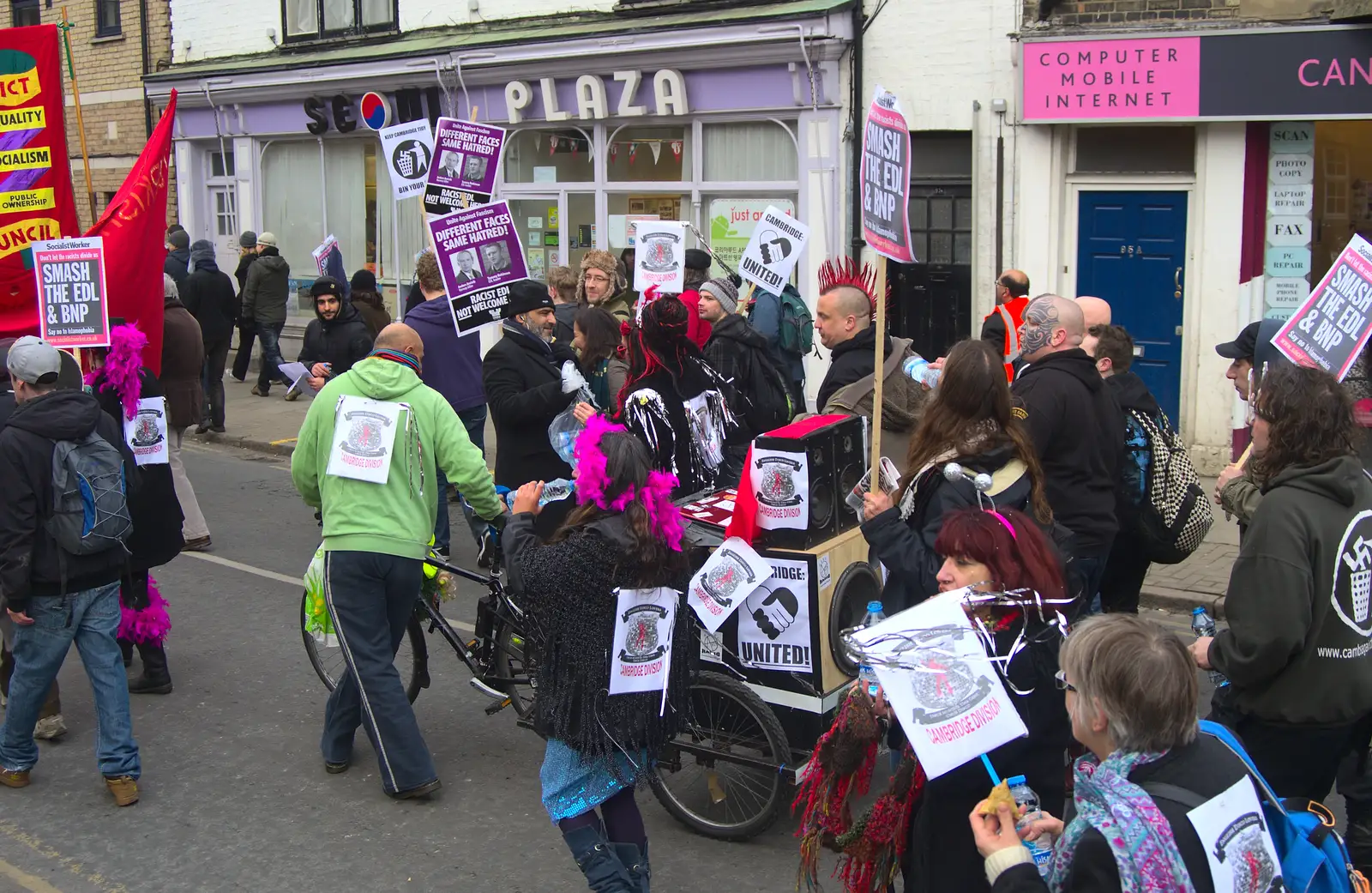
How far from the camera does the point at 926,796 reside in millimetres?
3393

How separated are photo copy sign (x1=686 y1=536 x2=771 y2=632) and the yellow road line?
8.41 feet

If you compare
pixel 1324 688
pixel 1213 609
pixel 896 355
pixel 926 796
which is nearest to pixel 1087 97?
pixel 1213 609

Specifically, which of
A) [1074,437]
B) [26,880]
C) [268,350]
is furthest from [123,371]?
[268,350]

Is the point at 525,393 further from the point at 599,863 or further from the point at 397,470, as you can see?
the point at 599,863

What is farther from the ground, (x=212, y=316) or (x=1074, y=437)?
(x=212, y=316)

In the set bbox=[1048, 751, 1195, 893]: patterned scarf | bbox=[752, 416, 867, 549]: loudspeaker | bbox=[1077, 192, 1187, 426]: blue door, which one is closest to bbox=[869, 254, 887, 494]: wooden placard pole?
bbox=[752, 416, 867, 549]: loudspeaker

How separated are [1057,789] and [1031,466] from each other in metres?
1.44

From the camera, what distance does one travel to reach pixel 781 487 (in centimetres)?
514

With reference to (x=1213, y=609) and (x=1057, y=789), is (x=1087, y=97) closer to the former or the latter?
(x=1213, y=609)

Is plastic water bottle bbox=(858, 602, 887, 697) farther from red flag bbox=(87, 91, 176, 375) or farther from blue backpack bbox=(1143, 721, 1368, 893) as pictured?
red flag bbox=(87, 91, 176, 375)

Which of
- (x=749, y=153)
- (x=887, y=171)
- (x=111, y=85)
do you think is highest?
(x=111, y=85)

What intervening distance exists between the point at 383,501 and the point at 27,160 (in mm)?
4086

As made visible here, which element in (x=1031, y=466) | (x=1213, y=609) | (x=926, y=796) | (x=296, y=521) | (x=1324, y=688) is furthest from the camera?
(x=296, y=521)

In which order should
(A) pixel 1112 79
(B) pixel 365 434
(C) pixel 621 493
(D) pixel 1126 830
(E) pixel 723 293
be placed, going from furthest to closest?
(A) pixel 1112 79 → (E) pixel 723 293 → (B) pixel 365 434 → (C) pixel 621 493 → (D) pixel 1126 830
